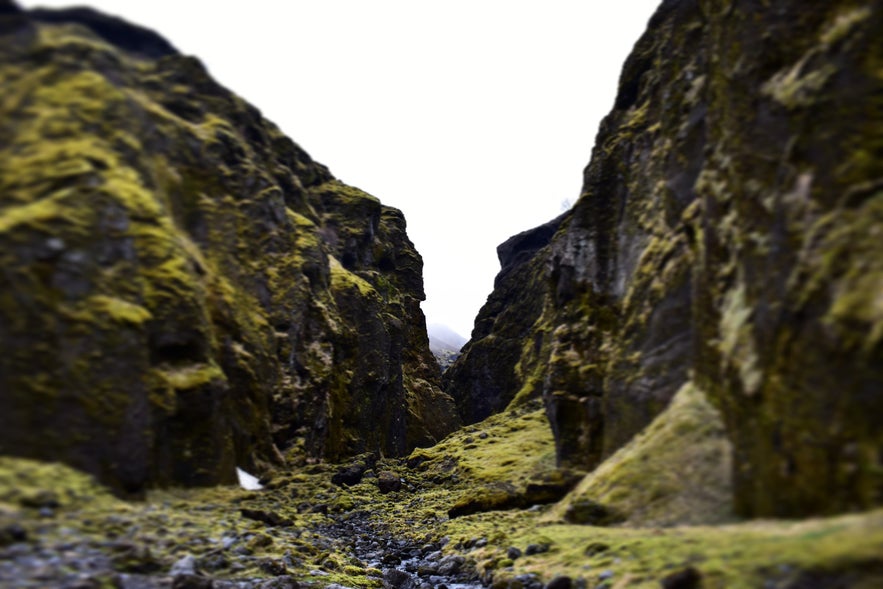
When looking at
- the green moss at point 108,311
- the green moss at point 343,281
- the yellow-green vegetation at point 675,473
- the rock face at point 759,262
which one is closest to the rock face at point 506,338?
the green moss at point 343,281

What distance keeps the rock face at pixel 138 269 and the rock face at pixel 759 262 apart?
62.2ft

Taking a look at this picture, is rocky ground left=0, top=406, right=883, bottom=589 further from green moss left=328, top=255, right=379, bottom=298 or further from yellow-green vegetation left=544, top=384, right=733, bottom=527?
green moss left=328, top=255, right=379, bottom=298

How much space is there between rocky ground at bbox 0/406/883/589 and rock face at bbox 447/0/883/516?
178 centimetres

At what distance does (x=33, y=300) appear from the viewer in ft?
48.0

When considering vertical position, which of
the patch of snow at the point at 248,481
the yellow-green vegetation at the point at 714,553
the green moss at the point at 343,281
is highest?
the green moss at the point at 343,281

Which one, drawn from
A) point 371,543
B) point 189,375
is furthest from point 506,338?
point 189,375

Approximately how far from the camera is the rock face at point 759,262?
12.8 m

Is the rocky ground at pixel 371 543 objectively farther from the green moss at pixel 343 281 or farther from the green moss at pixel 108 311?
the green moss at pixel 343 281

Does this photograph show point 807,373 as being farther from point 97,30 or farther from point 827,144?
point 97,30

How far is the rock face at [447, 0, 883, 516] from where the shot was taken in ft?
42.0

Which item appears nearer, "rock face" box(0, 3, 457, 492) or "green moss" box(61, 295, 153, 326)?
"rock face" box(0, 3, 457, 492)

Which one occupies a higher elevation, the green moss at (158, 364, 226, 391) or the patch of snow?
the green moss at (158, 364, 226, 391)

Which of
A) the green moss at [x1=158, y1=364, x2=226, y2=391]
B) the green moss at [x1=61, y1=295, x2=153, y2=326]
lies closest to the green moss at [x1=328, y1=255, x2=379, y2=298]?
the green moss at [x1=158, y1=364, x2=226, y2=391]

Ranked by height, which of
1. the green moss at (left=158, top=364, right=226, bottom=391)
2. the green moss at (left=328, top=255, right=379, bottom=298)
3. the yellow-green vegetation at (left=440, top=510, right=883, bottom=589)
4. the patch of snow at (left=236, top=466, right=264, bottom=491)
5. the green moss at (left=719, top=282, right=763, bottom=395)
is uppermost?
the green moss at (left=328, top=255, right=379, bottom=298)
